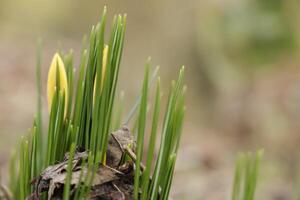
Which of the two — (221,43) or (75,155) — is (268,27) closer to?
(221,43)

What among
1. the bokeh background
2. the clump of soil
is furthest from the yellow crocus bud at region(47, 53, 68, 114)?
the bokeh background

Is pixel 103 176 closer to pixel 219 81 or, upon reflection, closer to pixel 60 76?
pixel 60 76

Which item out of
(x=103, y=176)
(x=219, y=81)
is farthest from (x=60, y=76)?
(x=219, y=81)

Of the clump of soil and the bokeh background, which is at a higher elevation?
the clump of soil

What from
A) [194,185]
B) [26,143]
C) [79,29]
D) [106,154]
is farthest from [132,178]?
[79,29]

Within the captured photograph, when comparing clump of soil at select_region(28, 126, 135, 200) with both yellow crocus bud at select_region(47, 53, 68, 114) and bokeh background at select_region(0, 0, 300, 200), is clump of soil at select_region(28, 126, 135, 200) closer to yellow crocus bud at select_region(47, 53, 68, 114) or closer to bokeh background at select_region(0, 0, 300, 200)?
yellow crocus bud at select_region(47, 53, 68, 114)

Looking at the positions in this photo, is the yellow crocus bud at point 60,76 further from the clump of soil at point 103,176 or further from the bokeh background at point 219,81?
the bokeh background at point 219,81
